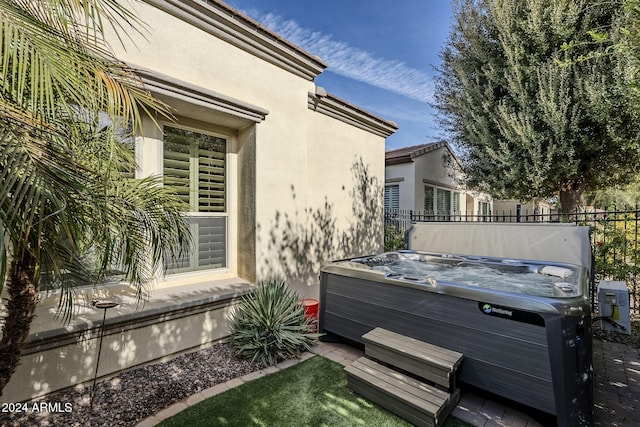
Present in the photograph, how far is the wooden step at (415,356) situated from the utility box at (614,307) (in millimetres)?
3568

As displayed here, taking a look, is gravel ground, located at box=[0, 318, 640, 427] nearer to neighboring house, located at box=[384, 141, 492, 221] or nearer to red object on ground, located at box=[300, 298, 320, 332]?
red object on ground, located at box=[300, 298, 320, 332]

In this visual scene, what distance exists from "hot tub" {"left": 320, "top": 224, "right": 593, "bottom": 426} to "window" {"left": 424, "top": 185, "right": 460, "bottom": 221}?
30.2 feet

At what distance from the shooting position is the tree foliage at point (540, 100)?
6.70 m

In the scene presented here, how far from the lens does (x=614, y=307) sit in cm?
486

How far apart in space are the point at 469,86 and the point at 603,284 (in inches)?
238

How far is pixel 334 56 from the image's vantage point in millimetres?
9250

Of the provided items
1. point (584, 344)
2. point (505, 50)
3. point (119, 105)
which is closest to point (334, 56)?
point (505, 50)

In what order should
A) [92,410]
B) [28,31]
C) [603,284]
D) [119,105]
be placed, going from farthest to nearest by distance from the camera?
[603,284] → [92,410] → [119,105] → [28,31]

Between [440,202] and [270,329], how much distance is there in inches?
508

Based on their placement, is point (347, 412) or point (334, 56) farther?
point (334, 56)

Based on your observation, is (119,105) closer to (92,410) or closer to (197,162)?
(197,162)

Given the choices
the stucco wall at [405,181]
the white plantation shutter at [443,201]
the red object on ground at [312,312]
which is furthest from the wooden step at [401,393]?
the white plantation shutter at [443,201]

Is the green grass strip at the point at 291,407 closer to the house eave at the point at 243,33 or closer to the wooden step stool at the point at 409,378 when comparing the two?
the wooden step stool at the point at 409,378

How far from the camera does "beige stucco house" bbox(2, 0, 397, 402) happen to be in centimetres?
385
